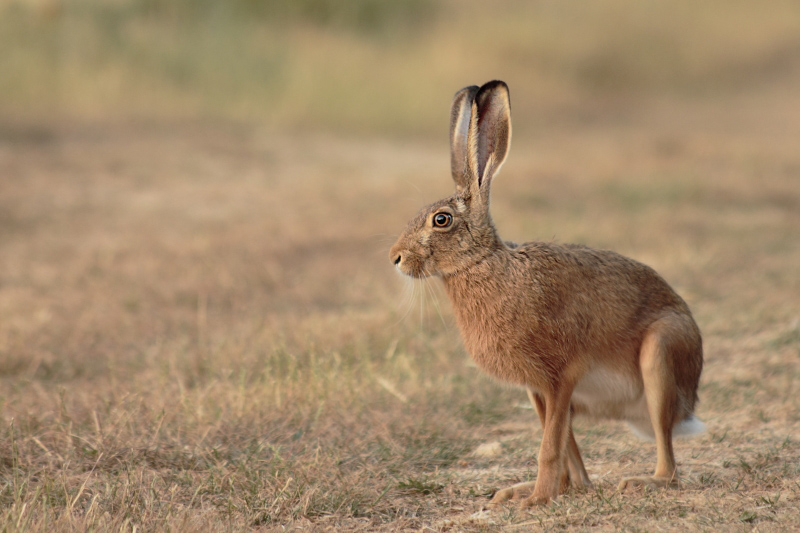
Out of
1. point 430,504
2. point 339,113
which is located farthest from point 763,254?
point 339,113

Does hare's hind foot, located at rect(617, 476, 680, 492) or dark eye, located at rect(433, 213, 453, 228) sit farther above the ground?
dark eye, located at rect(433, 213, 453, 228)

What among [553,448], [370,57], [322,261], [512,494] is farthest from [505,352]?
[370,57]

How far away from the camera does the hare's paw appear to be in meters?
3.59

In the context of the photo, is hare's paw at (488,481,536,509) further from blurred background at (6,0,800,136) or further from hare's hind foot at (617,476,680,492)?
blurred background at (6,0,800,136)

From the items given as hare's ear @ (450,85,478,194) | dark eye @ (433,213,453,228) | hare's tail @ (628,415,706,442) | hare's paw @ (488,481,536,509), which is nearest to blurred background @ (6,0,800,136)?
hare's ear @ (450,85,478,194)

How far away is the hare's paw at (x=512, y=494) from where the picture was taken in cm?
359

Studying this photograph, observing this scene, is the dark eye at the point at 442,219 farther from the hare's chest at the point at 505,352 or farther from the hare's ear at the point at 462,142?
the hare's chest at the point at 505,352

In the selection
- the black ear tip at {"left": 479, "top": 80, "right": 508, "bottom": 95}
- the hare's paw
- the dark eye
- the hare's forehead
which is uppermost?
the black ear tip at {"left": 479, "top": 80, "right": 508, "bottom": 95}

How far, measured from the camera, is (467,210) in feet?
12.3

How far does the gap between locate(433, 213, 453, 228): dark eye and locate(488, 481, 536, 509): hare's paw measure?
1.08m

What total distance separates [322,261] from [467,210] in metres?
4.78

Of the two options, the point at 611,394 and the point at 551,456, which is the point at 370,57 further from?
the point at 551,456

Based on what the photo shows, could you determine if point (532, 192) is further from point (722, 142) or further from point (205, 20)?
point (205, 20)

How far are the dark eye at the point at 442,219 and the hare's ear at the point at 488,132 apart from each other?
0.53ft
